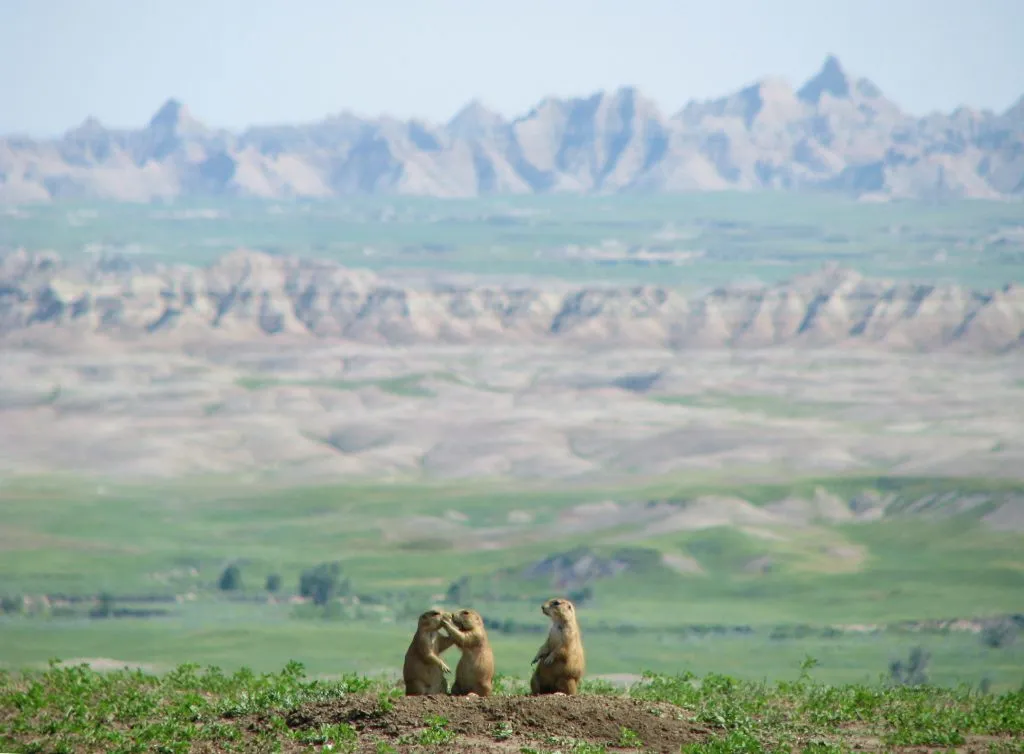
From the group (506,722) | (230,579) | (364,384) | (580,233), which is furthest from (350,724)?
(580,233)

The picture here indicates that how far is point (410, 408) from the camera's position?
3059 inches

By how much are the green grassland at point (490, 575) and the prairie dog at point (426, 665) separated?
26.6m

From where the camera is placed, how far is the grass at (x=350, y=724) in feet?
32.5

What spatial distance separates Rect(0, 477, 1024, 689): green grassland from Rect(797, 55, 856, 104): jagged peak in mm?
62093

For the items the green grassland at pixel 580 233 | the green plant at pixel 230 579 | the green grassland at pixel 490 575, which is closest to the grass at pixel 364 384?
the green grassland at pixel 490 575

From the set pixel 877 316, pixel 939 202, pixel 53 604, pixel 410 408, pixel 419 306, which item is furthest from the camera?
pixel 939 202

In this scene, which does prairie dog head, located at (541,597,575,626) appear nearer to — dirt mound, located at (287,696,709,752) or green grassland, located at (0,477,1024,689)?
dirt mound, located at (287,696,709,752)

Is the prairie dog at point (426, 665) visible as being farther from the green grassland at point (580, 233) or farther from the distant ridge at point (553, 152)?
the distant ridge at point (553, 152)

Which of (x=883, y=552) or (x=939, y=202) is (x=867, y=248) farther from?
(x=883, y=552)

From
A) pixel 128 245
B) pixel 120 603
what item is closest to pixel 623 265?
pixel 128 245

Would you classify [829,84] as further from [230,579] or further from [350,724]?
[350,724]

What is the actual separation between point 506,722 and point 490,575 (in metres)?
49.1

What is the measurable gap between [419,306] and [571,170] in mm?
32867

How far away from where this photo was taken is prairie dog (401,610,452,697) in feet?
35.0
